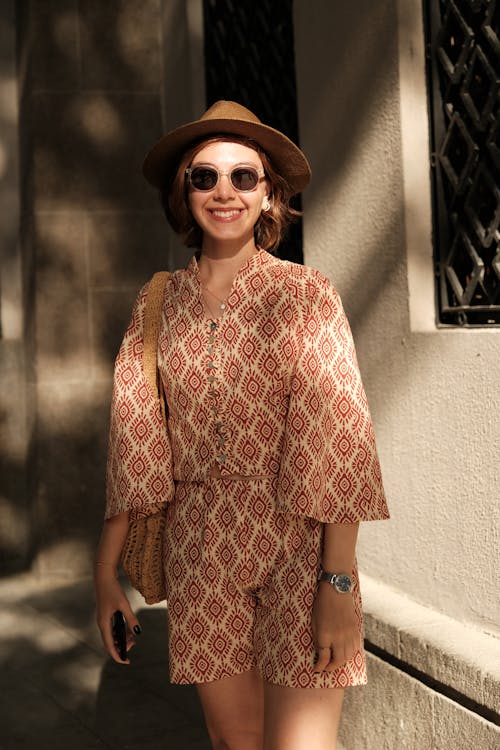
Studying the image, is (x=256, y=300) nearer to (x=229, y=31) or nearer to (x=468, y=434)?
(x=468, y=434)

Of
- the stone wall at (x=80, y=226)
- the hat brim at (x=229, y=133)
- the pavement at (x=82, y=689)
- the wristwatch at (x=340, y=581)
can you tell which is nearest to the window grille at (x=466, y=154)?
the hat brim at (x=229, y=133)

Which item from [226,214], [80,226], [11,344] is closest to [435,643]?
[226,214]

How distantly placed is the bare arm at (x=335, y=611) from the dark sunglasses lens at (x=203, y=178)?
860mm

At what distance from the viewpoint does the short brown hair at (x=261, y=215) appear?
2.84 m

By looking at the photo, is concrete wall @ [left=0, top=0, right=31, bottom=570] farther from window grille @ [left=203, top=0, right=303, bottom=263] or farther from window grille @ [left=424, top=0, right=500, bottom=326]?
window grille @ [left=424, top=0, right=500, bottom=326]

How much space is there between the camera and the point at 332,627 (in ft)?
8.58

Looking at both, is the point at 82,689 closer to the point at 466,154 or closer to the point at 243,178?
the point at 466,154

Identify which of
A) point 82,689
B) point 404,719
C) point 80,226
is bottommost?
point 82,689

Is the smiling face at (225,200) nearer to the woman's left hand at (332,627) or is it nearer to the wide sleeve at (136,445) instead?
the wide sleeve at (136,445)

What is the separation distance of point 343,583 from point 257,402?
47 cm

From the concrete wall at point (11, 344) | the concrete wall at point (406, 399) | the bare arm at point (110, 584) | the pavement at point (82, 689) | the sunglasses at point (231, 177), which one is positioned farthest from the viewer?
the concrete wall at point (11, 344)

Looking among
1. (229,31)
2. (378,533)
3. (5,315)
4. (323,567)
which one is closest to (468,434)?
(378,533)

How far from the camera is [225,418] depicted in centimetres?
274

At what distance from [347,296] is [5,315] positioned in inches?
146
